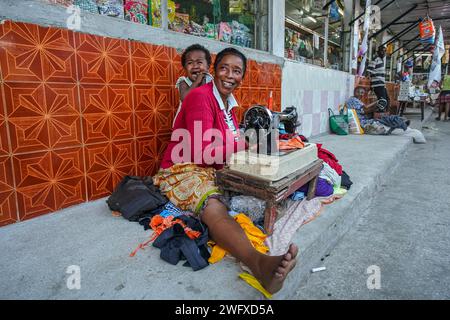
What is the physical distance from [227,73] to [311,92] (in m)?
3.83

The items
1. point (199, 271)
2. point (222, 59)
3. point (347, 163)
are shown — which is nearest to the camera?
point (199, 271)

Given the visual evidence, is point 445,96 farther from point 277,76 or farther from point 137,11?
point 137,11

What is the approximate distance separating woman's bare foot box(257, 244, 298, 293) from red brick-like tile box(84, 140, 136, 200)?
1.62 meters

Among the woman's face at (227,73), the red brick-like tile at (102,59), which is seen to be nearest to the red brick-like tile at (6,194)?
the red brick-like tile at (102,59)

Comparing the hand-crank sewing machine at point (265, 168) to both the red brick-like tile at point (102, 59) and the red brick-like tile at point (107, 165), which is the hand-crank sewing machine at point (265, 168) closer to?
the red brick-like tile at point (107, 165)

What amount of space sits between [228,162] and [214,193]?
0.91 feet

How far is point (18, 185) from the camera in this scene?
77.7 inches

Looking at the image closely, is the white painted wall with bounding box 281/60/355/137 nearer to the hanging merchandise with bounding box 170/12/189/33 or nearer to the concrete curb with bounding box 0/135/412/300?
the hanging merchandise with bounding box 170/12/189/33

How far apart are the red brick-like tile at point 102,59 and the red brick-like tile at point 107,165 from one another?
52 cm

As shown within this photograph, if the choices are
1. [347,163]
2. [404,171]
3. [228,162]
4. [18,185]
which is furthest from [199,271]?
[404,171]

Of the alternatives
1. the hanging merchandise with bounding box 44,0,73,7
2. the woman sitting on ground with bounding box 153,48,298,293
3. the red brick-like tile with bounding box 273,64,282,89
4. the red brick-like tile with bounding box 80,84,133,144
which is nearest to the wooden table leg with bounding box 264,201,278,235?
the woman sitting on ground with bounding box 153,48,298,293

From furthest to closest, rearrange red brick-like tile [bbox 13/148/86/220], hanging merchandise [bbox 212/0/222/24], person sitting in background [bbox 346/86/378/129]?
person sitting in background [bbox 346/86/378/129] < hanging merchandise [bbox 212/0/222/24] < red brick-like tile [bbox 13/148/86/220]

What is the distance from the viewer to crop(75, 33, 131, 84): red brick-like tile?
217 centimetres
